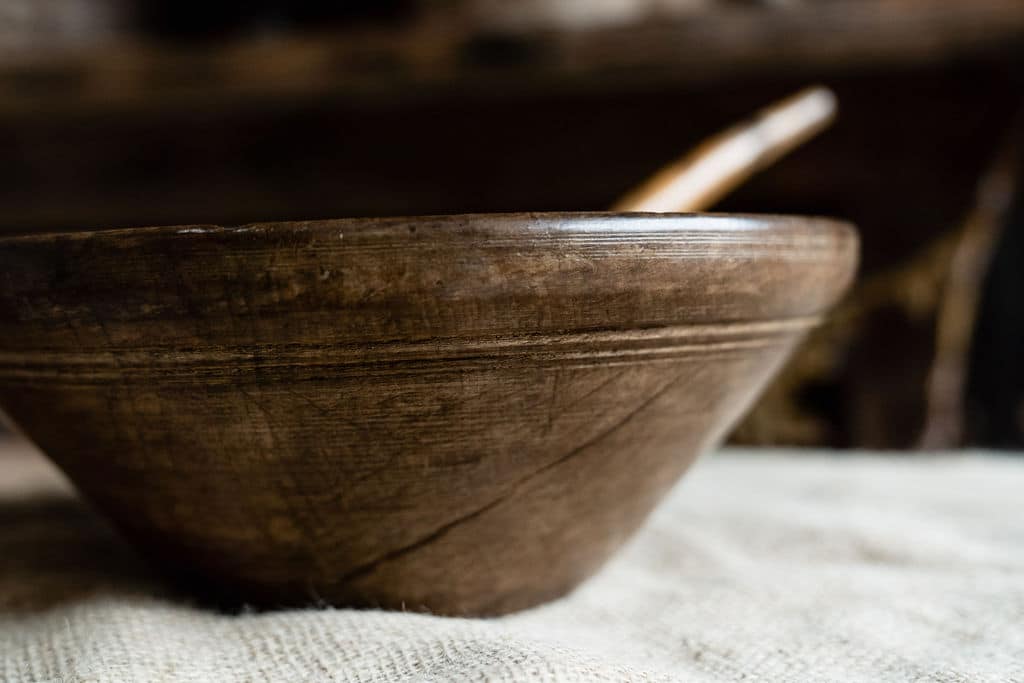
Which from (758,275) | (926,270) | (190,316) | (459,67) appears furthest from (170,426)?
(926,270)

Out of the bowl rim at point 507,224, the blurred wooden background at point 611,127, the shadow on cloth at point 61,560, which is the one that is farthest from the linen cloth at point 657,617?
the blurred wooden background at point 611,127

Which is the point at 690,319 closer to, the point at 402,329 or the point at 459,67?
the point at 402,329

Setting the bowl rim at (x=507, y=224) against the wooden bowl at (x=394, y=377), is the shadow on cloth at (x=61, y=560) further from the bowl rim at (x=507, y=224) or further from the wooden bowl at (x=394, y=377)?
the bowl rim at (x=507, y=224)

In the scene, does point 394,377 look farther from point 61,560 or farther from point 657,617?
point 61,560

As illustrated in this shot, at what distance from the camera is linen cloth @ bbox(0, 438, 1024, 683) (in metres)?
0.44

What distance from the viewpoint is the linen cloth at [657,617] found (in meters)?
0.44

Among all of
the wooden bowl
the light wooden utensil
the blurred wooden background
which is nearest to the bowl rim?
the wooden bowl

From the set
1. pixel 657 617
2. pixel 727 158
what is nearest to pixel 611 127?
pixel 727 158

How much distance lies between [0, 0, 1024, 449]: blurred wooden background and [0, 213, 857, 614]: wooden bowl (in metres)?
0.65

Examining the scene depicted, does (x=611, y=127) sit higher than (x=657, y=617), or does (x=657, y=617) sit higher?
(x=611, y=127)

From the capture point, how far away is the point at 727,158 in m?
0.71

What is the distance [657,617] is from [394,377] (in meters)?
0.23

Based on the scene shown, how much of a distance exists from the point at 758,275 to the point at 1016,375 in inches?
39.6

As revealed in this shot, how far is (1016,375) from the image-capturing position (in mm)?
1300
